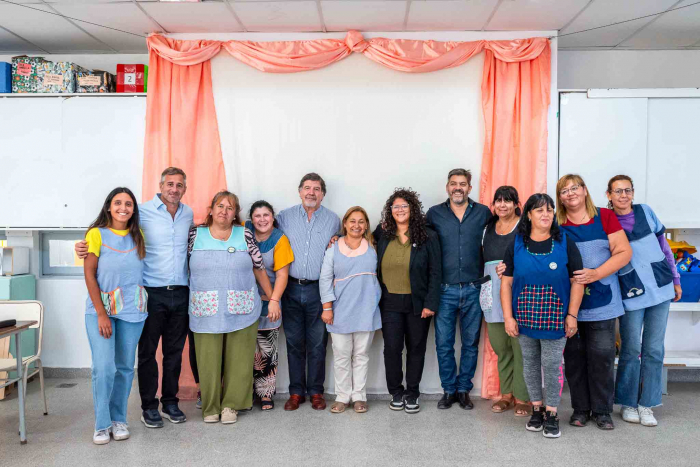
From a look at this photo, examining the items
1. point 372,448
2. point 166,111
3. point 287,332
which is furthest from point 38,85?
point 372,448

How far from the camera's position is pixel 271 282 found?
11.3 ft


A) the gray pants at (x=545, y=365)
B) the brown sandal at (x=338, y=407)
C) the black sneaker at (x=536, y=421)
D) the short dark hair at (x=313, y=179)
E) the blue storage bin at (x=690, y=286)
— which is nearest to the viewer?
the gray pants at (x=545, y=365)

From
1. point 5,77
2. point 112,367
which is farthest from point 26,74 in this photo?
point 112,367

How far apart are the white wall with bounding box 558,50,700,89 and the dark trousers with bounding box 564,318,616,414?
2.19 m

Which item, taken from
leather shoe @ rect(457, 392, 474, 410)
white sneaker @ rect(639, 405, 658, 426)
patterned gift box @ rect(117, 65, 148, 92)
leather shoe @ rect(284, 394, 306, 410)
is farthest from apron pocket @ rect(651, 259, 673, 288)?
patterned gift box @ rect(117, 65, 148, 92)

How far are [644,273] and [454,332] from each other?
1.23 m

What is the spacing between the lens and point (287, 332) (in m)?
3.51

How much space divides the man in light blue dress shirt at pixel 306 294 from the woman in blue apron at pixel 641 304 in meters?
1.88

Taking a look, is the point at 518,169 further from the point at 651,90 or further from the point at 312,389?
the point at 312,389

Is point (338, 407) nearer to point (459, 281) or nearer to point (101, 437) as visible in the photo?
point (459, 281)

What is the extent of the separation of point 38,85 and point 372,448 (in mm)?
3677

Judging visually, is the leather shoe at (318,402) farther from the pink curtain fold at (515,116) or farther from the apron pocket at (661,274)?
the apron pocket at (661,274)

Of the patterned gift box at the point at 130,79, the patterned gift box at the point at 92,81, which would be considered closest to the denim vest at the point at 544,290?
the patterned gift box at the point at 130,79

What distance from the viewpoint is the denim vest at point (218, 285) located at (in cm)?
308
